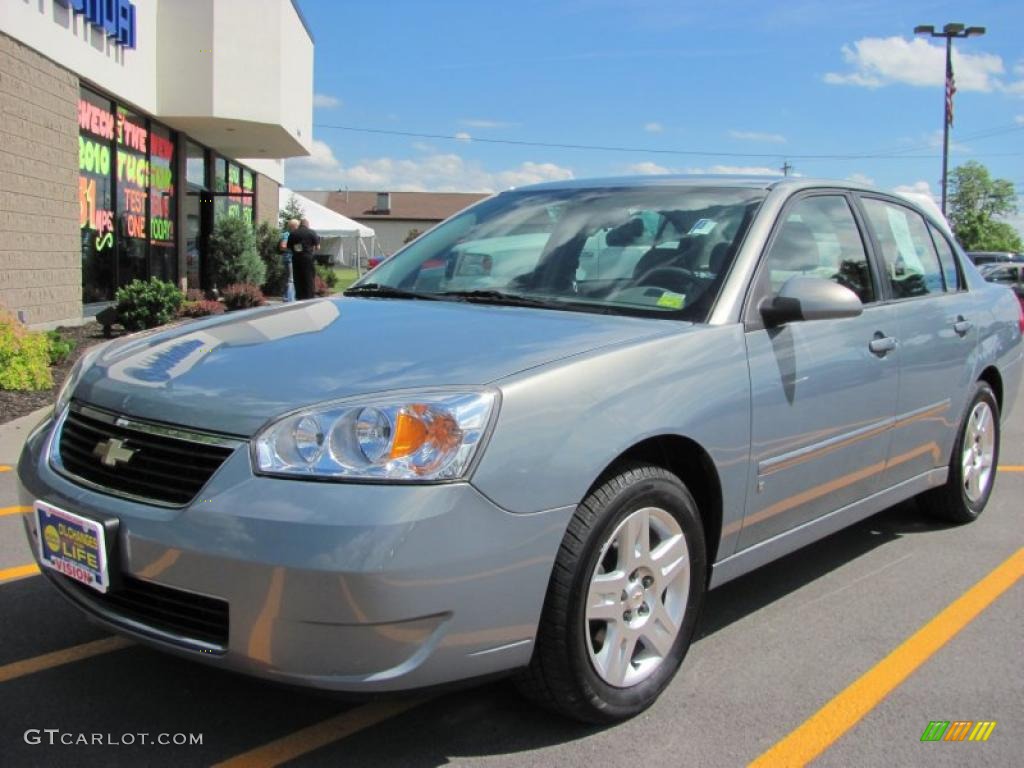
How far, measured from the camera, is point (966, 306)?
185 inches

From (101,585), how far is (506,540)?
1.09m

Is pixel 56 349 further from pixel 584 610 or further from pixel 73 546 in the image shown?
pixel 584 610

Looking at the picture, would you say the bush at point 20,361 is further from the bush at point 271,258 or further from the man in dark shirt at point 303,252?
the bush at point 271,258

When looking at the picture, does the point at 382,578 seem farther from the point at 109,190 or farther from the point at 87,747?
the point at 109,190

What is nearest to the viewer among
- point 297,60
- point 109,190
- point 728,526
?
point 728,526

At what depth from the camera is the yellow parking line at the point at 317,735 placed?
2590 mm

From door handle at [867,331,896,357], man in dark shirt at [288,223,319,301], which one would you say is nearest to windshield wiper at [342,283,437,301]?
door handle at [867,331,896,357]

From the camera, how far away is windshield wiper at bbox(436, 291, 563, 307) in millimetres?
3369

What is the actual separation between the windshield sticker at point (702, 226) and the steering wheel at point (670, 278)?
0.20 m

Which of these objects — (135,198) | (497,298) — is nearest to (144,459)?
(497,298)

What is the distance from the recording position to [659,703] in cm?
300

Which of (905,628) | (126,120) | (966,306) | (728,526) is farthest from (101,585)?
(126,120)

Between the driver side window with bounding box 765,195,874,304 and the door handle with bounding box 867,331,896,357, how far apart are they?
0.18 meters

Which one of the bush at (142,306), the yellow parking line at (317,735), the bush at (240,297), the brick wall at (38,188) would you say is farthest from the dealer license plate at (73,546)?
the bush at (240,297)
